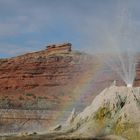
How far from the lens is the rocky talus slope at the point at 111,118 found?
24.5 meters

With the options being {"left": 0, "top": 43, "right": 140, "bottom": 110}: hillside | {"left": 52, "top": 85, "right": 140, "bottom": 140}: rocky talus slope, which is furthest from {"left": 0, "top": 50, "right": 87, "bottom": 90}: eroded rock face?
{"left": 52, "top": 85, "right": 140, "bottom": 140}: rocky talus slope

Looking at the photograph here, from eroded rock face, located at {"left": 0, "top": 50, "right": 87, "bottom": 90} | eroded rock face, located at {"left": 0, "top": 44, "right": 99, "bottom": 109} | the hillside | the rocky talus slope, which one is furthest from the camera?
eroded rock face, located at {"left": 0, "top": 50, "right": 87, "bottom": 90}

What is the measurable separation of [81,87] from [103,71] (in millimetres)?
4704

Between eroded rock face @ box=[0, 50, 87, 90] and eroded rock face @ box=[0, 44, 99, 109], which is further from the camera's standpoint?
eroded rock face @ box=[0, 50, 87, 90]

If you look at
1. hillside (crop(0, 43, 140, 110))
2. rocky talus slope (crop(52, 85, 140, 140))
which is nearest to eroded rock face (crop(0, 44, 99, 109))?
hillside (crop(0, 43, 140, 110))

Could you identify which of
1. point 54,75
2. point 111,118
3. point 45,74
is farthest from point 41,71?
point 111,118

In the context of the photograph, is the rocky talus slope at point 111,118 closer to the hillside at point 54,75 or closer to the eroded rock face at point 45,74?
the hillside at point 54,75

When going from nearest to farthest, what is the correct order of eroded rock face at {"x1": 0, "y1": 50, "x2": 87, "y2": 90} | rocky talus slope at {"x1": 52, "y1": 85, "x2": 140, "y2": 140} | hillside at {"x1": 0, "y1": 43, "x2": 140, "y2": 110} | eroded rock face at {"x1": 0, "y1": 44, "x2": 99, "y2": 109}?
rocky talus slope at {"x1": 52, "y1": 85, "x2": 140, "y2": 140}
hillside at {"x1": 0, "y1": 43, "x2": 140, "y2": 110}
eroded rock face at {"x1": 0, "y1": 44, "x2": 99, "y2": 109}
eroded rock face at {"x1": 0, "y1": 50, "x2": 87, "y2": 90}

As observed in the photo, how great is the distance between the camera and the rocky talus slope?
24.5 m

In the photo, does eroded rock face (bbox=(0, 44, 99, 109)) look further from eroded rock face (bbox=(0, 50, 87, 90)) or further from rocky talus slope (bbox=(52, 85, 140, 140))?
rocky talus slope (bbox=(52, 85, 140, 140))

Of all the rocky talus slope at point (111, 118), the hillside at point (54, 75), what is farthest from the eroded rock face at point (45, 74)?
the rocky talus slope at point (111, 118)

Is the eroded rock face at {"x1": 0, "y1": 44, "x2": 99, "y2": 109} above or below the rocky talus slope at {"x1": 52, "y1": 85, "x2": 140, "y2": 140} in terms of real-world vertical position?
above

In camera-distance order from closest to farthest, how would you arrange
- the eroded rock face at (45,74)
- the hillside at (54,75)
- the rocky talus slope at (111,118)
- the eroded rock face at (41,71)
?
the rocky talus slope at (111,118) → the hillside at (54,75) → the eroded rock face at (45,74) → the eroded rock face at (41,71)

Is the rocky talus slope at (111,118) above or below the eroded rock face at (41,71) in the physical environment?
below
